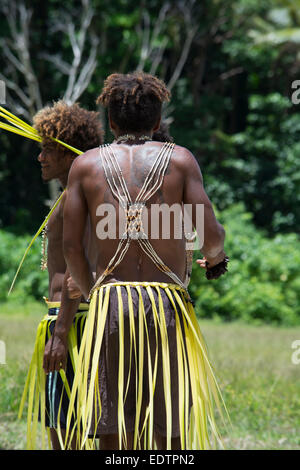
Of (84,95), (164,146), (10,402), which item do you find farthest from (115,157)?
(84,95)

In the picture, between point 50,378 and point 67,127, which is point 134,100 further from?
point 50,378

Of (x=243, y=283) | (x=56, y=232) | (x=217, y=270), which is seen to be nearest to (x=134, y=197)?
(x=217, y=270)

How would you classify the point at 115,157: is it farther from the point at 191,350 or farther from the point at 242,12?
the point at 242,12

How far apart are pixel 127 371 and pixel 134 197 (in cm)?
67

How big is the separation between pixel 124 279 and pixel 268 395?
3.41 metres

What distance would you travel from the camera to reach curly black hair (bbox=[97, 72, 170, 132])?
2596mm

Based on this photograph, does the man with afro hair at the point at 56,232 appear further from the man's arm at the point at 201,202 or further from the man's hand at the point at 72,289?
the man's arm at the point at 201,202

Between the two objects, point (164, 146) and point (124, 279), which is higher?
point (164, 146)

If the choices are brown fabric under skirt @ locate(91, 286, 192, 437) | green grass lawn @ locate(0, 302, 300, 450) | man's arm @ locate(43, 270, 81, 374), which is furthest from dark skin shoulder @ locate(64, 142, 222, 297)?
green grass lawn @ locate(0, 302, 300, 450)

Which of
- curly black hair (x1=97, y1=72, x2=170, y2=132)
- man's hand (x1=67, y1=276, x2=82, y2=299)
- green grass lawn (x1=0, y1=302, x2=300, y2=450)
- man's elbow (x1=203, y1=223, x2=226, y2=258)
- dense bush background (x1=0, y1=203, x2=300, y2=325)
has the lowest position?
green grass lawn (x1=0, y1=302, x2=300, y2=450)

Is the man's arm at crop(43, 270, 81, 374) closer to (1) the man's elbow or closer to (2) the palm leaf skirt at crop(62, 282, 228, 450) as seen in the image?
(2) the palm leaf skirt at crop(62, 282, 228, 450)

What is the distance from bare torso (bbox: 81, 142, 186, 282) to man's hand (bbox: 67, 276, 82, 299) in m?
0.30

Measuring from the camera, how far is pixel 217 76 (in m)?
21.2
